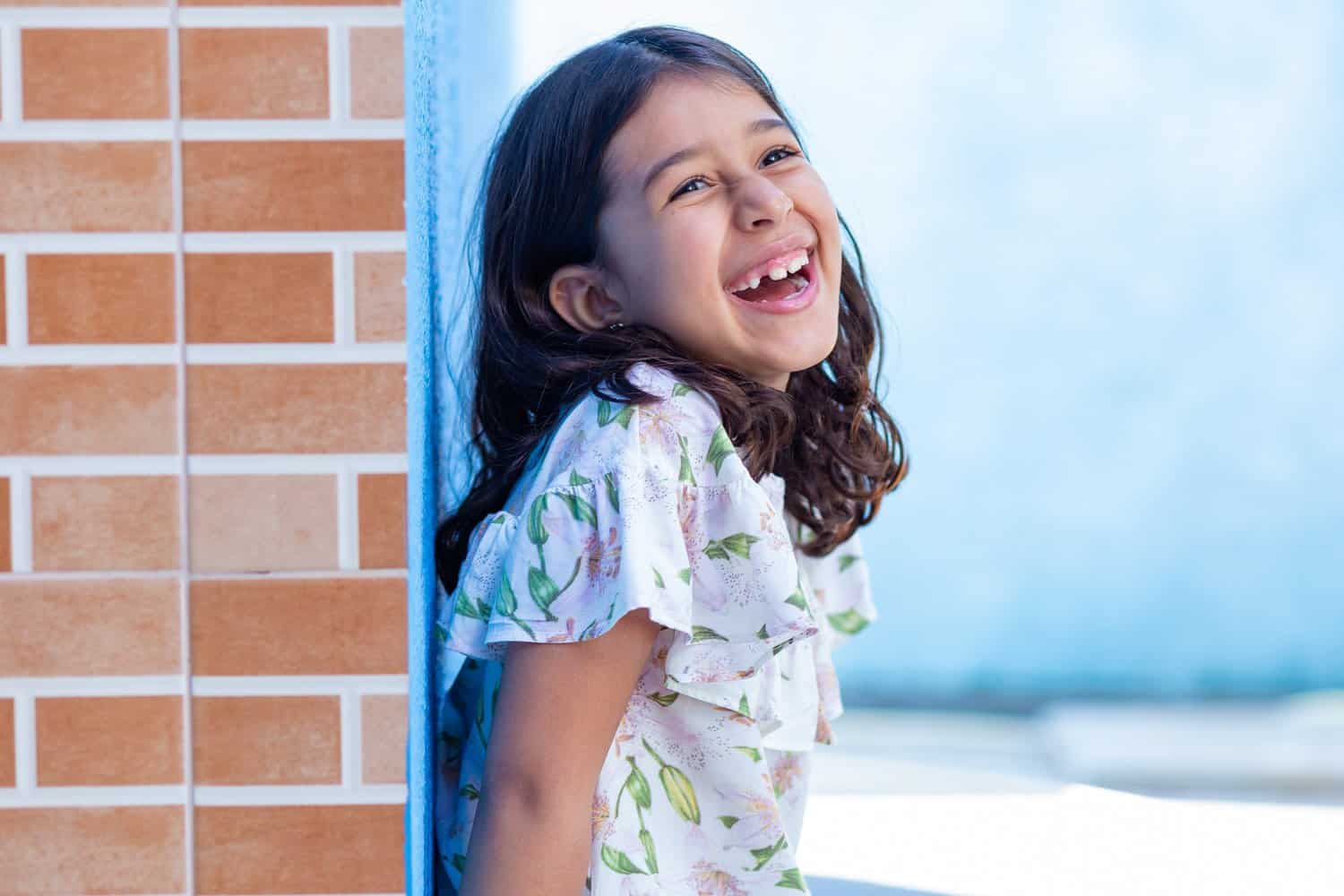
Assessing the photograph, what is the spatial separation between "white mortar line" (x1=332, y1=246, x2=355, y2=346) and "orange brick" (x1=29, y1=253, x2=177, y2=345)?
3.9 inches

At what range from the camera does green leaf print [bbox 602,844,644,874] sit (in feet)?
3.07

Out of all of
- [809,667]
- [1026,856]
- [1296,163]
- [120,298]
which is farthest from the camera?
[1296,163]

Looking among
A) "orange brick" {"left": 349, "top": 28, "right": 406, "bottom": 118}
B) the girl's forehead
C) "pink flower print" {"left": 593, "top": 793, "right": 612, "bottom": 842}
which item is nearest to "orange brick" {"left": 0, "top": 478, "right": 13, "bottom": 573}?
"orange brick" {"left": 349, "top": 28, "right": 406, "bottom": 118}

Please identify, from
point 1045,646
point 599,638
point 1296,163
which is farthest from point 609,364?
point 1296,163

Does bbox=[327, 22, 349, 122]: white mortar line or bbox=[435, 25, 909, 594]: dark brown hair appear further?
bbox=[435, 25, 909, 594]: dark brown hair

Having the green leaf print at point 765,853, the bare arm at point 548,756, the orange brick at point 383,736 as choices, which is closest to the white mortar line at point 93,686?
the orange brick at point 383,736

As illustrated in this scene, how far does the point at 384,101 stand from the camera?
80 centimetres

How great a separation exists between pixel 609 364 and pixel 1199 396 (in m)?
3.15

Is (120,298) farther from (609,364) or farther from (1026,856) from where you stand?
(1026,856)

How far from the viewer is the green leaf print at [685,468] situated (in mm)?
917

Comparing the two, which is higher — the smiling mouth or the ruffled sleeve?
the smiling mouth

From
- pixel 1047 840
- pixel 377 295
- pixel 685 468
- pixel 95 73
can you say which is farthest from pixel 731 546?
pixel 1047 840

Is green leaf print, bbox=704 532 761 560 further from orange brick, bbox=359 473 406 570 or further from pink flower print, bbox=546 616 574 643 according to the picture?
orange brick, bbox=359 473 406 570

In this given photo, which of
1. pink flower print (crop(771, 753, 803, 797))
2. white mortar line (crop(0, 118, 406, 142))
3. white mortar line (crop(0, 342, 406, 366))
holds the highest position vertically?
A: white mortar line (crop(0, 118, 406, 142))
